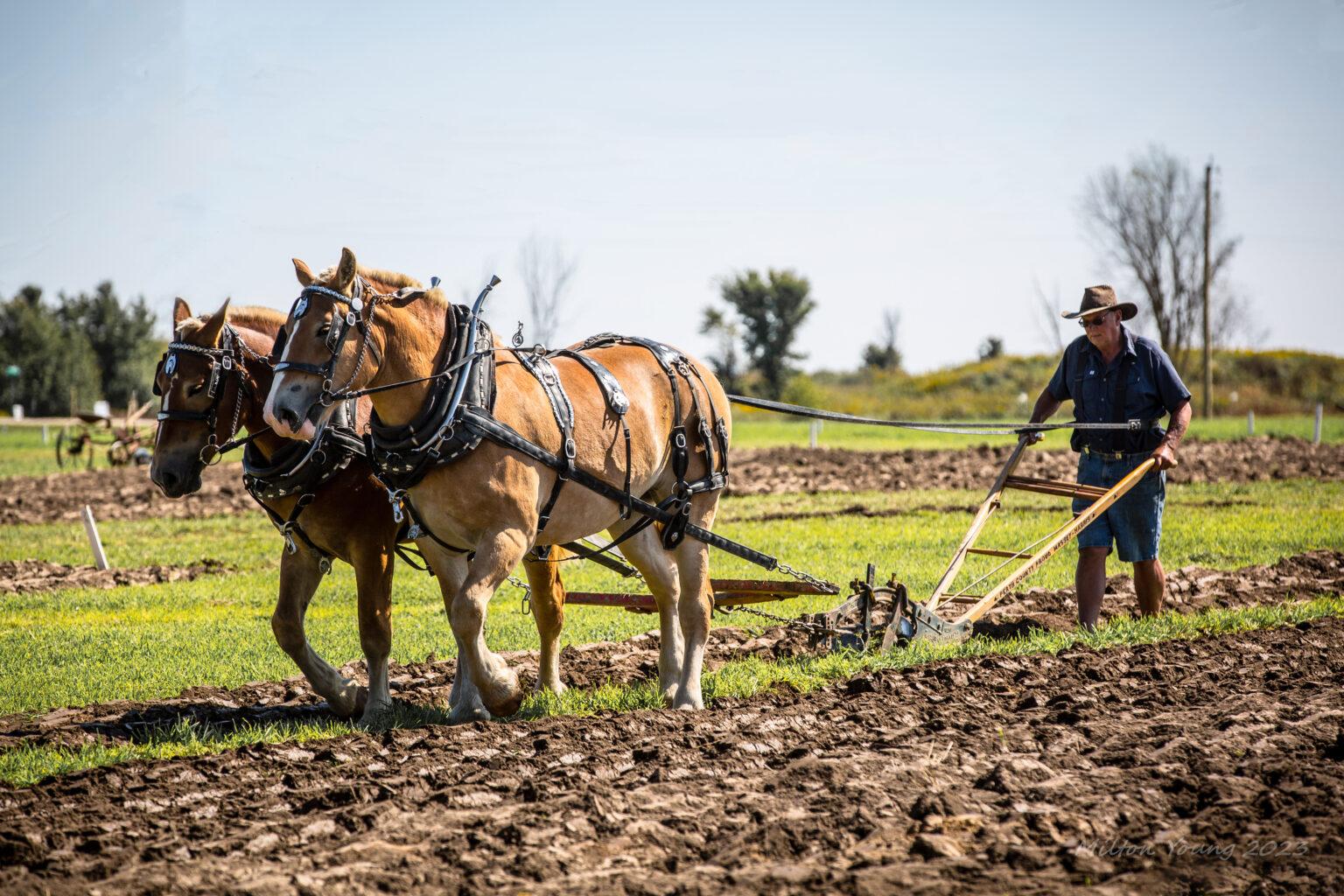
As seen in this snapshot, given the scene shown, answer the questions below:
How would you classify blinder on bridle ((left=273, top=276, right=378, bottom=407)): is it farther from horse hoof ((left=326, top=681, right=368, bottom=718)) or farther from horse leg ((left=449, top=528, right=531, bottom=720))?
horse hoof ((left=326, top=681, right=368, bottom=718))

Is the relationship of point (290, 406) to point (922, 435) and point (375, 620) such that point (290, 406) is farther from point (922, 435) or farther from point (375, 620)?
point (922, 435)

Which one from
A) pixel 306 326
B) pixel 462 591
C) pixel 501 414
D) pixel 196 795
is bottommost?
pixel 196 795

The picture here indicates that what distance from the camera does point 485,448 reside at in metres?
6.09

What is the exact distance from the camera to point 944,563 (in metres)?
12.2

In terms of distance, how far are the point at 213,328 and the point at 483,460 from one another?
6.12 ft

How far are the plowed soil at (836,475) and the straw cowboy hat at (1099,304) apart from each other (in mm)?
11676

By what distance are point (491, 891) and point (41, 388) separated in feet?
192

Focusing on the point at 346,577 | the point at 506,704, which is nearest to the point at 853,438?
the point at 346,577

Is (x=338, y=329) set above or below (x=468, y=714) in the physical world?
above

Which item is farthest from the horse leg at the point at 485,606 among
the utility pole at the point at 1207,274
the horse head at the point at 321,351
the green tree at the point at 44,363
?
the green tree at the point at 44,363

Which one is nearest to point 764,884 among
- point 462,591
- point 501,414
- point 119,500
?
point 462,591

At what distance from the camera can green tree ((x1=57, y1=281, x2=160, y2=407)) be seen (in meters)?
60.5

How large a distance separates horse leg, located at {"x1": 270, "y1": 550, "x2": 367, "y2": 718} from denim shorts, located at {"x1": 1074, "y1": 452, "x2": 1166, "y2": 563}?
194 inches

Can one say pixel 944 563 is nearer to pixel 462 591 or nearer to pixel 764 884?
pixel 462 591
